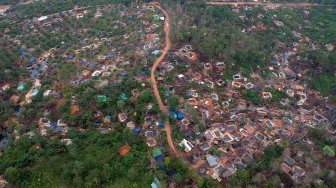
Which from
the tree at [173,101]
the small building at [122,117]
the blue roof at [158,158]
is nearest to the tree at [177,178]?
the blue roof at [158,158]

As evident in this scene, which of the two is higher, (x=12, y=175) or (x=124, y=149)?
(x=124, y=149)

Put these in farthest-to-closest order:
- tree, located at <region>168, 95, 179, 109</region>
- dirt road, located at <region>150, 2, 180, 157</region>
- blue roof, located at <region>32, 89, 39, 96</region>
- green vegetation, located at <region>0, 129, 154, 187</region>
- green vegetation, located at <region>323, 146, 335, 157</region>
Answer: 1. blue roof, located at <region>32, 89, 39, 96</region>
2. tree, located at <region>168, 95, 179, 109</region>
3. dirt road, located at <region>150, 2, 180, 157</region>
4. green vegetation, located at <region>323, 146, 335, 157</region>
5. green vegetation, located at <region>0, 129, 154, 187</region>

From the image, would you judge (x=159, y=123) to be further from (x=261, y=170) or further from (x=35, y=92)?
(x=35, y=92)

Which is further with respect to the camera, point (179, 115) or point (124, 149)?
point (179, 115)

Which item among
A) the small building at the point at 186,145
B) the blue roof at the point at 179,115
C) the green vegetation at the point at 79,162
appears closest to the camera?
the green vegetation at the point at 79,162

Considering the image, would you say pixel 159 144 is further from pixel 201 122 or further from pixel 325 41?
pixel 325 41

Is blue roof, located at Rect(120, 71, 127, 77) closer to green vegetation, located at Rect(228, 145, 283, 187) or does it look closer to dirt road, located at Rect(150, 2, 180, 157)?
dirt road, located at Rect(150, 2, 180, 157)

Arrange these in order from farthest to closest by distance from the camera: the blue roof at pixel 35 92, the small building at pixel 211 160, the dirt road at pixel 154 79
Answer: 1. the blue roof at pixel 35 92
2. the dirt road at pixel 154 79
3. the small building at pixel 211 160

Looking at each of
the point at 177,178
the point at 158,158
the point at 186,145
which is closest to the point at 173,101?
the point at 186,145

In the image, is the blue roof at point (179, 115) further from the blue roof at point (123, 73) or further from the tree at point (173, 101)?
the blue roof at point (123, 73)

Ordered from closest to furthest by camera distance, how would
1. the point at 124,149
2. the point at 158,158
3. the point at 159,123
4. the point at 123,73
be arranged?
the point at 158,158 → the point at 124,149 → the point at 159,123 → the point at 123,73

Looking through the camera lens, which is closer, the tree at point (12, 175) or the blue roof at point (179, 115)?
the tree at point (12, 175)

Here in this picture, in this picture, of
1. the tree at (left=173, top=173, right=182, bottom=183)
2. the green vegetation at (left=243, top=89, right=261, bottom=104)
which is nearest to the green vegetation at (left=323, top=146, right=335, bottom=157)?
the green vegetation at (left=243, top=89, right=261, bottom=104)
